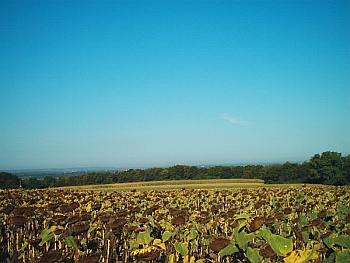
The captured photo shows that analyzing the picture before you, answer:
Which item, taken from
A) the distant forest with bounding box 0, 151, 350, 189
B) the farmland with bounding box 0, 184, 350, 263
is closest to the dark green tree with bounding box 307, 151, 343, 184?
the distant forest with bounding box 0, 151, 350, 189

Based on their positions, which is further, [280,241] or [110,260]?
[110,260]

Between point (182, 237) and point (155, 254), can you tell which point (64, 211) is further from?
point (155, 254)

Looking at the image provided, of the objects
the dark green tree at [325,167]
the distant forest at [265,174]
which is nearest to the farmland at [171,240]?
the distant forest at [265,174]

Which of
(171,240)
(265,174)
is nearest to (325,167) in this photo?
(265,174)

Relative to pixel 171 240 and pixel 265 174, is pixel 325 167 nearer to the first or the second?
pixel 265 174

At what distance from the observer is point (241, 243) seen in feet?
15.6

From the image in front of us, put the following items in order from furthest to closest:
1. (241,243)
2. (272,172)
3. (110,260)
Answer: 1. (272,172)
2. (110,260)
3. (241,243)

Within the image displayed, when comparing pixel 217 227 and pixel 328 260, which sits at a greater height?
pixel 328 260

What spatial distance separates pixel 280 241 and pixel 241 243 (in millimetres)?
1228

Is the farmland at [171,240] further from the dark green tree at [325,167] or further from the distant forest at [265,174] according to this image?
the dark green tree at [325,167]

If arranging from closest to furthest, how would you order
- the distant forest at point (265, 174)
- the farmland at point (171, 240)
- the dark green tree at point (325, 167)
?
the farmland at point (171, 240) < the distant forest at point (265, 174) < the dark green tree at point (325, 167)

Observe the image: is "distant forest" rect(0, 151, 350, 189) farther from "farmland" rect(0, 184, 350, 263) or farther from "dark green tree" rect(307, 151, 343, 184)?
"farmland" rect(0, 184, 350, 263)

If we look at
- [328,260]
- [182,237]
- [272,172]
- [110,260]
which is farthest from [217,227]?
[272,172]

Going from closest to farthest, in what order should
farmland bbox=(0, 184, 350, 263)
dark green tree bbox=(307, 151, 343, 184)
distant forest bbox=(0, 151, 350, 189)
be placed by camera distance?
farmland bbox=(0, 184, 350, 263) → distant forest bbox=(0, 151, 350, 189) → dark green tree bbox=(307, 151, 343, 184)
